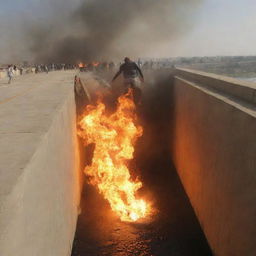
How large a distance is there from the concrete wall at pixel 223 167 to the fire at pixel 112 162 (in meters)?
2.41

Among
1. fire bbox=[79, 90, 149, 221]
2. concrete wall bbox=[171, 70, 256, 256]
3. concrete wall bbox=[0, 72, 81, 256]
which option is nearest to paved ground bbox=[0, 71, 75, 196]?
concrete wall bbox=[0, 72, 81, 256]

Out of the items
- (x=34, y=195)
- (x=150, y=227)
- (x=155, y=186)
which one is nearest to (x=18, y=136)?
(x=34, y=195)

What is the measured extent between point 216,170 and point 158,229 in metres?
3.46

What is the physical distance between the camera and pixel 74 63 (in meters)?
61.8

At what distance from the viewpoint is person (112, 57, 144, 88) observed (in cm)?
1529

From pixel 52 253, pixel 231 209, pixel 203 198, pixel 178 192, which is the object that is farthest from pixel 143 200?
pixel 52 253

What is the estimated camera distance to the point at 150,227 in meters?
10.0

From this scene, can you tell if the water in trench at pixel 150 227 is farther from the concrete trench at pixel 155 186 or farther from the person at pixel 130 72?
the person at pixel 130 72

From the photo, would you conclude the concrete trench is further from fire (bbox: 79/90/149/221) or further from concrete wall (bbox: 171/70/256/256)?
fire (bbox: 79/90/149/221)

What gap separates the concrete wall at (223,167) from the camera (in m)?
5.72

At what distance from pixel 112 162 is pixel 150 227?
12.2 ft

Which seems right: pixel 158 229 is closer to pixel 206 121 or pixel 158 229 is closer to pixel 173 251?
pixel 173 251

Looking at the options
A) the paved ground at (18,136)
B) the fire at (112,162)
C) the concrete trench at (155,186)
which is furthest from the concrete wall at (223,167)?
the paved ground at (18,136)

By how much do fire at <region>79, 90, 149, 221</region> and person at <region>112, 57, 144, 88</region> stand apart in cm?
219
